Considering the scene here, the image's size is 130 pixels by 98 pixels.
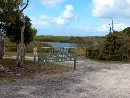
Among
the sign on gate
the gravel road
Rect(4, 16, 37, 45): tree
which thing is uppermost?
Rect(4, 16, 37, 45): tree

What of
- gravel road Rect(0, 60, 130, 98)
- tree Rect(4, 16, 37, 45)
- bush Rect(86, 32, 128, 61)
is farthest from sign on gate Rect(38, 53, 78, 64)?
bush Rect(86, 32, 128, 61)

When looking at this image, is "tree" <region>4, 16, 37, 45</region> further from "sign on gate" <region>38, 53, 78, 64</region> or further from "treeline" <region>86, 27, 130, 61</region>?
"treeline" <region>86, 27, 130, 61</region>

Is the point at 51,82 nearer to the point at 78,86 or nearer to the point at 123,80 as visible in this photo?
the point at 78,86

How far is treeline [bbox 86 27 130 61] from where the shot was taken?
103ft

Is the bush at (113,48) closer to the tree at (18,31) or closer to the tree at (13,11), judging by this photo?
the tree at (18,31)

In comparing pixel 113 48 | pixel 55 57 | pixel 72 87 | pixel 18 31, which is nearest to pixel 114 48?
pixel 113 48

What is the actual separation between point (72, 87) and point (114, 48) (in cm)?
1687

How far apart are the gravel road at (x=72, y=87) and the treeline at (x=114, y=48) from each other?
11796 millimetres

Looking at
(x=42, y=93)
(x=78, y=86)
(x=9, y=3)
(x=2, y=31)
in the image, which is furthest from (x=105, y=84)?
(x=2, y=31)

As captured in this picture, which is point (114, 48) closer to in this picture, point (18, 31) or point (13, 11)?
point (18, 31)

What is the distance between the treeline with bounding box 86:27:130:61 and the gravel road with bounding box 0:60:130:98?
11.8 metres

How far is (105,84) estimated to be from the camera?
16719 mm

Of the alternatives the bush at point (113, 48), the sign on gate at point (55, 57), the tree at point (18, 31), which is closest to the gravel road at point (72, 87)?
the sign on gate at point (55, 57)

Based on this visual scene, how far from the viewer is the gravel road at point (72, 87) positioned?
1379 centimetres
